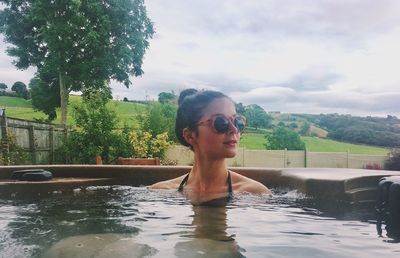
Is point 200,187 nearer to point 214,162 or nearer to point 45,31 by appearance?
point 214,162

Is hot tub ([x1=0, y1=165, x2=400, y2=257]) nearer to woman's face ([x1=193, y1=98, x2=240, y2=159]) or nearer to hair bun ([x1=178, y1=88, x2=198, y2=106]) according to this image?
woman's face ([x1=193, y1=98, x2=240, y2=159])

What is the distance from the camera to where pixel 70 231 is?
223 centimetres

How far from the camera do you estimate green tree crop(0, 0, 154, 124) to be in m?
19.2

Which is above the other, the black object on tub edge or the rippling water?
the black object on tub edge

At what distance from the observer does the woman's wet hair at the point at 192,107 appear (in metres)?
2.94

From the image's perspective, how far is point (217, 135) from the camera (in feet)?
9.38

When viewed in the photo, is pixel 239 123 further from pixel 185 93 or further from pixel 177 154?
pixel 177 154

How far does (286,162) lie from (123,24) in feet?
34.8

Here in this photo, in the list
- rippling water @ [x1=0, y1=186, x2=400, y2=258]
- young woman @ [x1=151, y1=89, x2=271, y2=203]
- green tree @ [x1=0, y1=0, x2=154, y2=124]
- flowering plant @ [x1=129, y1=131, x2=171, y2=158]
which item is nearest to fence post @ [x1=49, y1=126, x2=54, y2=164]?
flowering plant @ [x1=129, y1=131, x2=171, y2=158]

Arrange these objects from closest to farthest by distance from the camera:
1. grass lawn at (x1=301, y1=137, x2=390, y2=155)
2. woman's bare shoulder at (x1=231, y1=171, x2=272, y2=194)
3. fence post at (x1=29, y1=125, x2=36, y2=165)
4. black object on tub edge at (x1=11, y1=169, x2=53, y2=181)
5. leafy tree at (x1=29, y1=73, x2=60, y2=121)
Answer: woman's bare shoulder at (x1=231, y1=171, x2=272, y2=194) → black object on tub edge at (x1=11, y1=169, x2=53, y2=181) → fence post at (x1=29, y1=125, x2=36, y2=165) → leafy tree at (x1=29, y1=73, x2=60, y2=121) → grass lawn at (x1=301, y1=137, x2=390, y2=155)

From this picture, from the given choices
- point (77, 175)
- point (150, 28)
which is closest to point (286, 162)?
point (150, 28)

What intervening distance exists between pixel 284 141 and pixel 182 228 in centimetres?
2799

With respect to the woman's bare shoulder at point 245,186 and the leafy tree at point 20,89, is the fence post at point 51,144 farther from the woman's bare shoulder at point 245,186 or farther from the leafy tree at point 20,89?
the leafy tree at point 20,89

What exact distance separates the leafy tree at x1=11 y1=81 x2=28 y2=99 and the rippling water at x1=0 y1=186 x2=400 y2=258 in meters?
44.2
